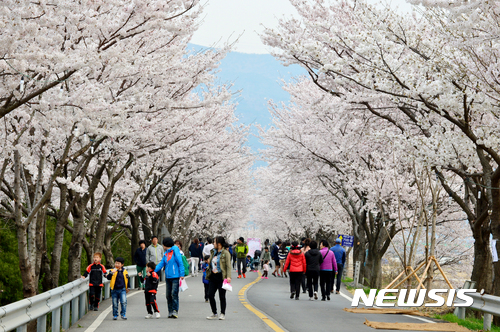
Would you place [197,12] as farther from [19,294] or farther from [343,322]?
[19,294]

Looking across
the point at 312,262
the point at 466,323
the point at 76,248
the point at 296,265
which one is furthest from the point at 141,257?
the point at 466,323

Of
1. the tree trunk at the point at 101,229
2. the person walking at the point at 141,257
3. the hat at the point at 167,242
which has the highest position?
the tree trunk at the point at 101,229

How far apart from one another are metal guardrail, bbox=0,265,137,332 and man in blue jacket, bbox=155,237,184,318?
1551mm

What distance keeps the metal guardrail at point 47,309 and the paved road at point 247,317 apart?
9.8 inches

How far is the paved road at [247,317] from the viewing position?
970 centimetres

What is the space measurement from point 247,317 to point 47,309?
4143 millimetres

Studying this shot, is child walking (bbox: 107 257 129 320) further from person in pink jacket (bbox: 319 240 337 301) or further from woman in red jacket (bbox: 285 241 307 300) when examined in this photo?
person in pink jacket (bbox: 319 240 337 301)

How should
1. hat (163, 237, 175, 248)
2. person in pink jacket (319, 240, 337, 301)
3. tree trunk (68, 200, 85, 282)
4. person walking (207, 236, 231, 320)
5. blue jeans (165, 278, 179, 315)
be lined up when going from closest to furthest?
person walking (207, 236, 231, 320) → blue jeans (165, 278, 179, 315) → hat (163, 237, 175, 248) → tree trunk (68, 200, 85, 282) → person in pink jacket (319, 240, 337, 301)

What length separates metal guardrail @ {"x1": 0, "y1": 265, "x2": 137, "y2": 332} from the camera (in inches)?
259

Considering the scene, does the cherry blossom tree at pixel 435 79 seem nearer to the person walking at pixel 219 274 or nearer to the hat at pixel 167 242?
the person walking at pixel 219 274

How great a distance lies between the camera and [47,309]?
26.6 feet

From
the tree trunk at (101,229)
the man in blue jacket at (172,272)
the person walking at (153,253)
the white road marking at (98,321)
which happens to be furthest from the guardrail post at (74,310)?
the tree trunk at (101,229)

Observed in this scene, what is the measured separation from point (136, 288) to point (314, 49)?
451 inches

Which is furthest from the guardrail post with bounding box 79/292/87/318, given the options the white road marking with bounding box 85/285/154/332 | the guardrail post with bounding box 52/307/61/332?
the guardrail post with bounding box 52/307/61/332
